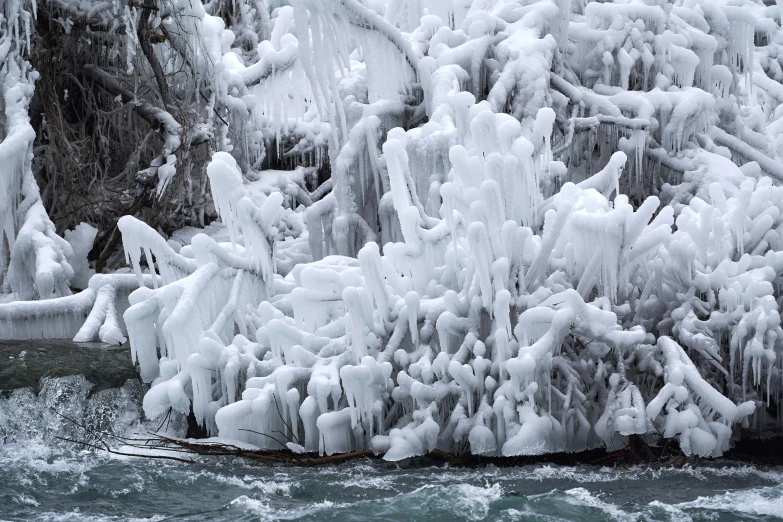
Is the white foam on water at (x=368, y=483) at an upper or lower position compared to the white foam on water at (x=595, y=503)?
upper

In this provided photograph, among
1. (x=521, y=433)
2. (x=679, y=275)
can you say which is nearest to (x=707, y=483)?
(x=521, y=433)

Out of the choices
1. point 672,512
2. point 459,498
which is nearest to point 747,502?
point 672,512

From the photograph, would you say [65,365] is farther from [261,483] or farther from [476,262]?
[476,262]

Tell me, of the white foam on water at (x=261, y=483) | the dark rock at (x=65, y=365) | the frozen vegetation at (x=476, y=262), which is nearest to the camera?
the white foam on water at (x=261, y=483)

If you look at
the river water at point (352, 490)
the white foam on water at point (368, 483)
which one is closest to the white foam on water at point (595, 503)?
the river water at point (352, 490)

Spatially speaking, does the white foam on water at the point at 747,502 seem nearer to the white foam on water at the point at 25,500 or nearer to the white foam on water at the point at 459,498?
the white foam on water at the point at 459,498

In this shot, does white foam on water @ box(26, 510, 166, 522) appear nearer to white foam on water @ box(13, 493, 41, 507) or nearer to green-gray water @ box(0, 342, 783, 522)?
green-gray water @ box(0, 342, 783, 522)

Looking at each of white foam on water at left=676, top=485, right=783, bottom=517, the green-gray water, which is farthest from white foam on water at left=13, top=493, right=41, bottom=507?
white foam on water at left=676, top=485, right=783, bottom=517
